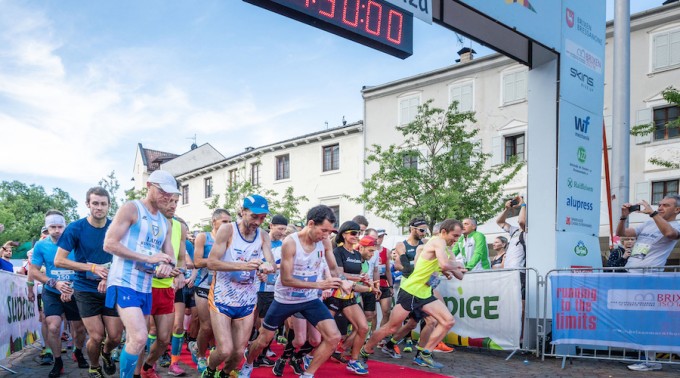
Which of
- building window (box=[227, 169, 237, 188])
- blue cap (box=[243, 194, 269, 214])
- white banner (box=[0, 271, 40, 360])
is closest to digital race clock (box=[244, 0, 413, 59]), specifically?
blue cap (box=[243, 194, 269, 214])

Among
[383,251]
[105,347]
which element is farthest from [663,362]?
[105,347]

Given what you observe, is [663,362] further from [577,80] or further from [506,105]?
[506,105]

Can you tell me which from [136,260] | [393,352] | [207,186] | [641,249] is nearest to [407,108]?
[207,186]

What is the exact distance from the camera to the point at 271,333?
7.07m

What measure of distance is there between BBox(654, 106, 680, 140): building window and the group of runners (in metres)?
20.7

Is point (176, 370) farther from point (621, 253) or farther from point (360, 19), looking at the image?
point (621, 253)

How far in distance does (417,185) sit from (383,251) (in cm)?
1554

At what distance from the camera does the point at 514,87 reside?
2961 centimetres

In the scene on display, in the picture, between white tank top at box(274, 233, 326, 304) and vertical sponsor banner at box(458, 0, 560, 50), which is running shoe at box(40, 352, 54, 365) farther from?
vertical sponsor banner at box(458, 0, 560, 50)

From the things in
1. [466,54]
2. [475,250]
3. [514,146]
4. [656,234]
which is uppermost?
[466,54]

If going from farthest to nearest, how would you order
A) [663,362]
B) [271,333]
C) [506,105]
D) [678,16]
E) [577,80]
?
[506,105] < [678,16] < [577,80] < [663,362] < [271,333]

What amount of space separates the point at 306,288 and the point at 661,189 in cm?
2371

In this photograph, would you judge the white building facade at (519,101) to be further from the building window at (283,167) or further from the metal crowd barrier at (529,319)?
the metal crowd barrier at (529,319)

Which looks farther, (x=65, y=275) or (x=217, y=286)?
(x=65, y=275)
